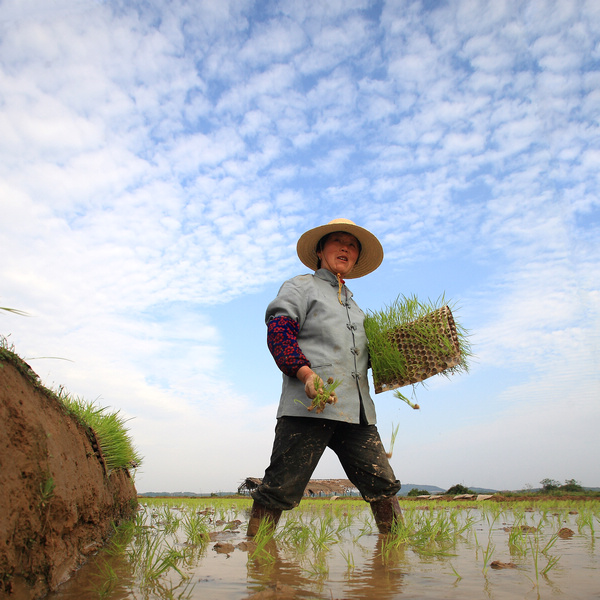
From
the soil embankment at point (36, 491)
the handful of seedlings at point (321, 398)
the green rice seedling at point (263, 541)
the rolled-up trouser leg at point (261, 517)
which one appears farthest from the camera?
the rolled-up trouser leg at point (261, 517)

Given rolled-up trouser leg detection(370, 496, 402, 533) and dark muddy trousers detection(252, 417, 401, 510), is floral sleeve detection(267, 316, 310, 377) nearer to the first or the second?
dark muddy trousers detection(252, 417, 401, 510)

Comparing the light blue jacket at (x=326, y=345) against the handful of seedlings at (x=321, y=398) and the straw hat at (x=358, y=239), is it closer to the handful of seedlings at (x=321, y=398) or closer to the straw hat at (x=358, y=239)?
the handful of seedlings at (x=321, y=398)

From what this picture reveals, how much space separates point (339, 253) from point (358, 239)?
0.69ft

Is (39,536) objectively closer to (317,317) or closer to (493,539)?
(317,317)

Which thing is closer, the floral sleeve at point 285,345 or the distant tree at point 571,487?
the floral sleeve at point 285,345

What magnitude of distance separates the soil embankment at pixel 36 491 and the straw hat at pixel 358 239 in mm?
2025

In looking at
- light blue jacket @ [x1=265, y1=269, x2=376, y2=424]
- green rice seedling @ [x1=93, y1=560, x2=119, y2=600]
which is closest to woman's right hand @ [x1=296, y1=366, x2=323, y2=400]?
light blue jacket @ [x1=265, y1=269, x2=376, y2=424]

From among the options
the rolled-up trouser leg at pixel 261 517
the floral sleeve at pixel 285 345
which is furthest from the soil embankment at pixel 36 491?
the floral sleeve at pixel 285 345

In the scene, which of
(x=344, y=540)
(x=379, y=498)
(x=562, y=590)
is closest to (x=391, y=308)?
(x=379, y=498)

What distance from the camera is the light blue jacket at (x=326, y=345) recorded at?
9.15 feet

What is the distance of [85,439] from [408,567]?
1892 millimetres

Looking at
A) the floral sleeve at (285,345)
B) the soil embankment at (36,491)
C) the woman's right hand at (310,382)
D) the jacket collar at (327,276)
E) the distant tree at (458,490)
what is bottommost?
the distant tree at (458,490)

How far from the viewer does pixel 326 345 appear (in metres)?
2.95

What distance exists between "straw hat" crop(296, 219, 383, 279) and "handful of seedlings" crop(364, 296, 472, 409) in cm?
67
